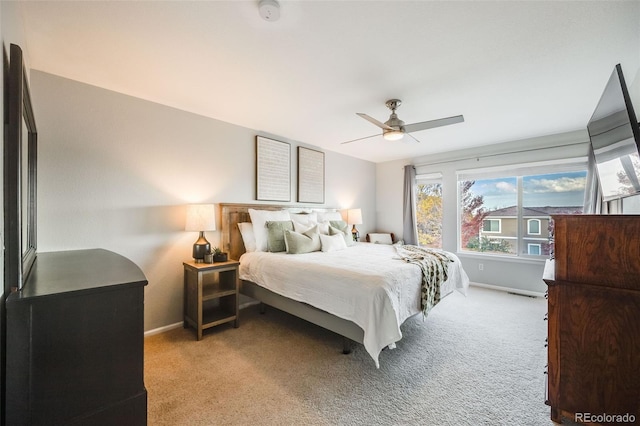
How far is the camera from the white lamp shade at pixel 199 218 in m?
2.82

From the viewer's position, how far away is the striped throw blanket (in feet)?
8.00

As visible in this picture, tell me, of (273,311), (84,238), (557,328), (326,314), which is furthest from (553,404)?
(84,238)

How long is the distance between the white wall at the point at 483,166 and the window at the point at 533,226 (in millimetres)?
488

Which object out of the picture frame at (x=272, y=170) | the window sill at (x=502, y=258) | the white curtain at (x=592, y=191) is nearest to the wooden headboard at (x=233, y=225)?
the picture frame at (x=272, y=170)

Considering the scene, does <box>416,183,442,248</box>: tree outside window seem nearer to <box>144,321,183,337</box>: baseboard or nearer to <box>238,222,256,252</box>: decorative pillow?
<box>238,222,256,252</box>: decorative pillow

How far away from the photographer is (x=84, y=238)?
241 cm

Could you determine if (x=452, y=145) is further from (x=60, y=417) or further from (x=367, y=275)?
(x=60, y=417)

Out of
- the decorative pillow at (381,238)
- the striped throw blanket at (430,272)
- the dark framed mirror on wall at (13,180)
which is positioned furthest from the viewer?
the decorative pillow at (381,238)

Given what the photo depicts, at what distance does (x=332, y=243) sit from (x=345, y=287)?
4.50 ft

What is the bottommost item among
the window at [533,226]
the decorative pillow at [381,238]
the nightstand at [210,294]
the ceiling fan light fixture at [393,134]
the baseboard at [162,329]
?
the baseboard at [162,329]

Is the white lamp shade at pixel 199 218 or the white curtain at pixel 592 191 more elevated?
the white curtain at pixel 592 191

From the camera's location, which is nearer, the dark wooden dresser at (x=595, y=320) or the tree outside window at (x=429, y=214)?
the dark wooden dresser at (x=595, y=320)

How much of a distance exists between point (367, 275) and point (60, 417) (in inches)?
71.7

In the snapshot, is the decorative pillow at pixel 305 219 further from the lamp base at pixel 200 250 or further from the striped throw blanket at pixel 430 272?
the striped throw blanket at pixel 430 272
